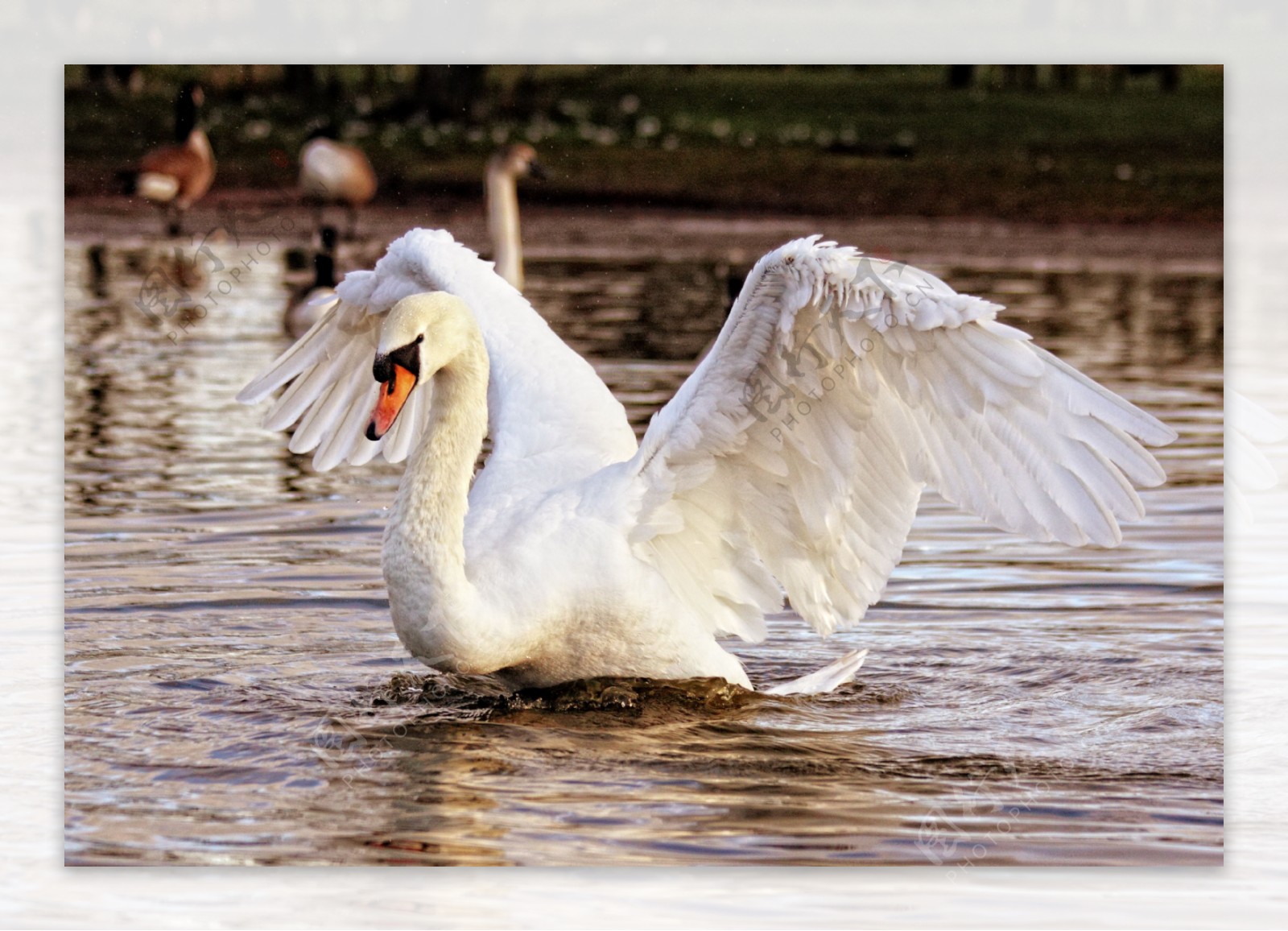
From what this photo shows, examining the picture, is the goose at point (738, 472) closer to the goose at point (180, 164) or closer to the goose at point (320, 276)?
the goose at point (180, 164)

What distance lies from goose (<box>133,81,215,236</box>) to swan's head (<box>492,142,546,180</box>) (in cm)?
157

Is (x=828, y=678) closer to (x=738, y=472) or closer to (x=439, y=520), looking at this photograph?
(x=738, y=472)

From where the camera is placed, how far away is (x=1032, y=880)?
17.3 feet

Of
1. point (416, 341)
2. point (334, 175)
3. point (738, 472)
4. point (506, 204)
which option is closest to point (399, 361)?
point (416, 341)

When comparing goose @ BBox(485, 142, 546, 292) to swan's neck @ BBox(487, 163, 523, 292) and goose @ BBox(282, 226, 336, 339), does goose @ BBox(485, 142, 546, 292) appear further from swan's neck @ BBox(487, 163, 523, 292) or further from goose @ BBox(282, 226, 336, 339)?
goose @ BBox(282, 226, 336, 339)

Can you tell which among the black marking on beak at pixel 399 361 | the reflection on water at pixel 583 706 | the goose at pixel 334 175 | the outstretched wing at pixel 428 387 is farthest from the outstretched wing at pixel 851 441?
the goose at pixel 334 175

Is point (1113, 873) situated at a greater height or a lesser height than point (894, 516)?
lesser

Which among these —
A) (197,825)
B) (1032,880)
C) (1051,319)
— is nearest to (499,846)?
(197,825)

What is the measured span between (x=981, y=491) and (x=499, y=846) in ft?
4.83

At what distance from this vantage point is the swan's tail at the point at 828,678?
623 centimetres

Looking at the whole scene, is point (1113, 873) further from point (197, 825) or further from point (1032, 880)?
point (197, 825)

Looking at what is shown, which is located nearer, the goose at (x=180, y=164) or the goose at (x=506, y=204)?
the goose at (x=180, y=164)

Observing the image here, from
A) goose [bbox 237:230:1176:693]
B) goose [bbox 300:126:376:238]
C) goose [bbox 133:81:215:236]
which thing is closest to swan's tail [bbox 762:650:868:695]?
goose [bbox 237:230:1176:693]

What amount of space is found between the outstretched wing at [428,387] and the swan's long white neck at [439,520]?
0.50 meters
